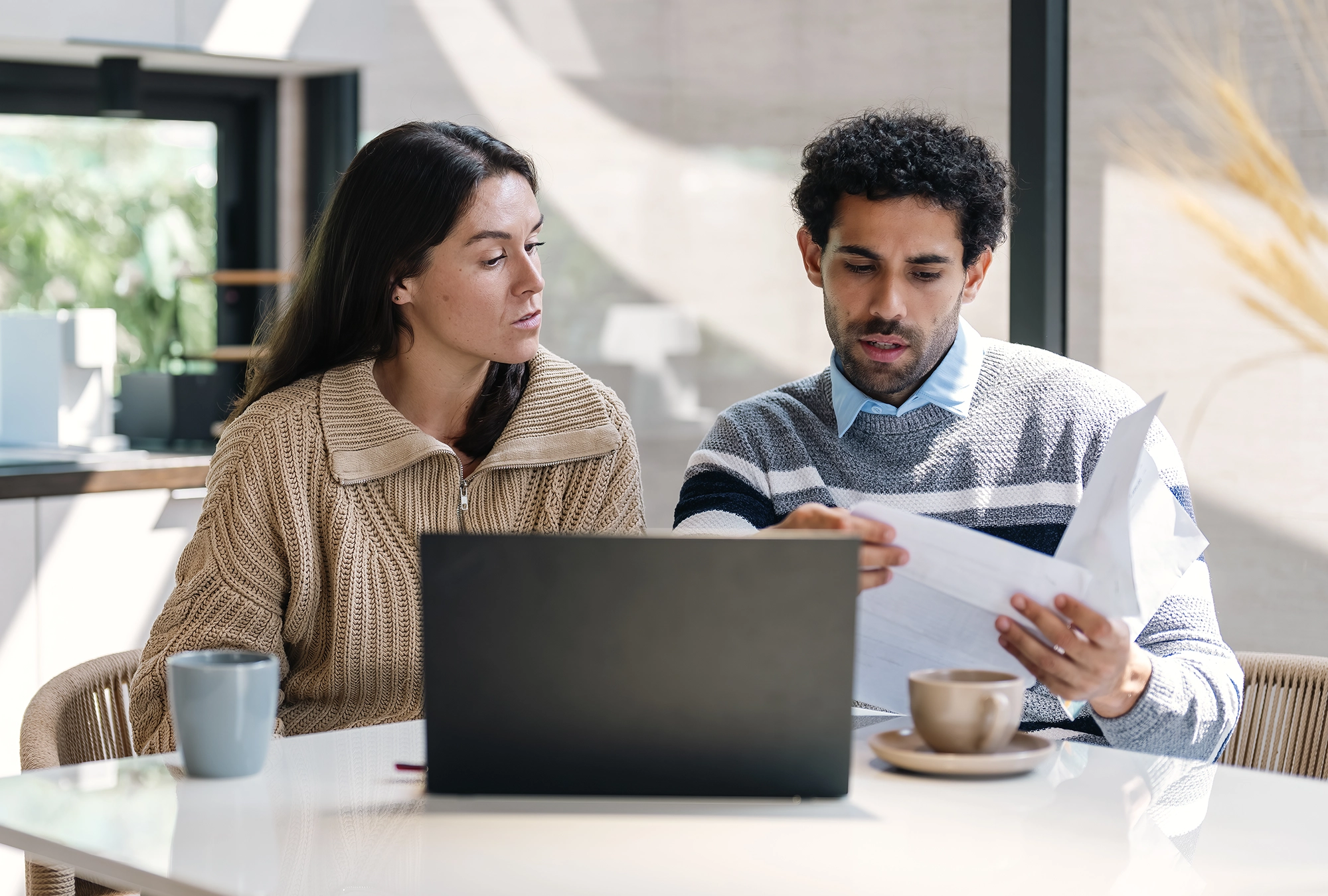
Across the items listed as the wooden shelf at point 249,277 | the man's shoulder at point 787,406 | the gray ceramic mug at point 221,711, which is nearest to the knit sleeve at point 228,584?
the gray ceramic mug at point 221,711

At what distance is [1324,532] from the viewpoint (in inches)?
104

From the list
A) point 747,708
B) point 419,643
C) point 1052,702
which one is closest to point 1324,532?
point 1052,702

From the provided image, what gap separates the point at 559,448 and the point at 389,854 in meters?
0.83

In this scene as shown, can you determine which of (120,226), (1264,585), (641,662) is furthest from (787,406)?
(120,226)

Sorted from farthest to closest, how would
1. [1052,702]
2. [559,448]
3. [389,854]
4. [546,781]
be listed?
[559,448], [1052,702], [546,781], [389,854]

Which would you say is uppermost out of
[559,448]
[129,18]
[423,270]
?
[129,18]

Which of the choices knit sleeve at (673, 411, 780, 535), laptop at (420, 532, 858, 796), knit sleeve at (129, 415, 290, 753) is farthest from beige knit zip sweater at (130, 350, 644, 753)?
laptop at (420, 532, 858, 796)

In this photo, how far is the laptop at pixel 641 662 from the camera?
108cm

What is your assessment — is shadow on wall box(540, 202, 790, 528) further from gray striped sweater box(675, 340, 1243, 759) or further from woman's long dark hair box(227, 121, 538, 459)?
gray striped sweater box(675, 340, 1243, 759)

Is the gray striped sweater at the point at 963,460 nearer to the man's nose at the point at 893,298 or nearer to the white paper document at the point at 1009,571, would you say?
the man's nose at the point at 893,298

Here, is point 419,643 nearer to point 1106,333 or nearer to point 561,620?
point 561,620

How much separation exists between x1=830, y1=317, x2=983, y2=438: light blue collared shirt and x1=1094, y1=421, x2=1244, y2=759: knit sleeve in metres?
0.22

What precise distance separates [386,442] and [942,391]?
0.65 metres

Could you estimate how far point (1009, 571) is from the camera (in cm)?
119
